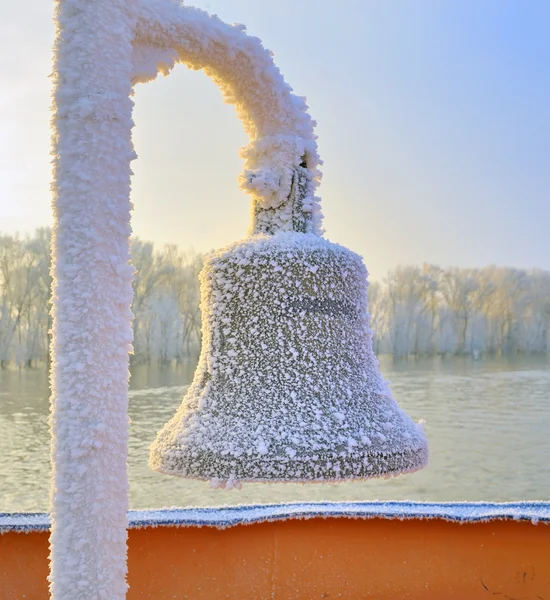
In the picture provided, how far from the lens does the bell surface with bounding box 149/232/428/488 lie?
1.88 ft

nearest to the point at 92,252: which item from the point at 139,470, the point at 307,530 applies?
the point at 307,530

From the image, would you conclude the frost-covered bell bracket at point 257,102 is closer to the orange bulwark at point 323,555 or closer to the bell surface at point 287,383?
the bell surface at point 287,383

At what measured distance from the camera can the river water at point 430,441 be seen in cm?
509

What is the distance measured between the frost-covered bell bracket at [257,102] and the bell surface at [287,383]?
3 centimetres

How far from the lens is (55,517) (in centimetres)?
54

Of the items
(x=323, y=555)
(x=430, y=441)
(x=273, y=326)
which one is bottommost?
(x=430, y=441)

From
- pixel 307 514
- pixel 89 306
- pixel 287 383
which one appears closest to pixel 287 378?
pixel 287 383

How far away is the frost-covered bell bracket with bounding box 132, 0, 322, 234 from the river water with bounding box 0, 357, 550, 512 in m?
0.31

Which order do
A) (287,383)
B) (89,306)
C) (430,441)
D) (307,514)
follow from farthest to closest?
(430,441)
(307,514)
(287,383)
(89,306)

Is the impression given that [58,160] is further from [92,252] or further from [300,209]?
[300,209]

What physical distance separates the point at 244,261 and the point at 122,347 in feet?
0.54

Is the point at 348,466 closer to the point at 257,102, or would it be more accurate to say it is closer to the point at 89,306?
the point at 89,306

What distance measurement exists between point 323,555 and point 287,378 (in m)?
0.86

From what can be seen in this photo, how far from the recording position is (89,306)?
0.52m
